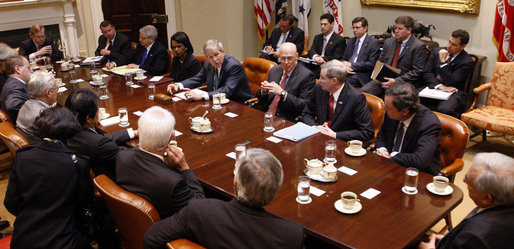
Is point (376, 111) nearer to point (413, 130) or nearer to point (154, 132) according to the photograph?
point (413, 130)

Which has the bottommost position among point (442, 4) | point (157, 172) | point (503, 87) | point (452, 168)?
point (452, 168)

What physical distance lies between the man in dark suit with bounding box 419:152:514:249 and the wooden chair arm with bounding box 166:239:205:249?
1.14 metres

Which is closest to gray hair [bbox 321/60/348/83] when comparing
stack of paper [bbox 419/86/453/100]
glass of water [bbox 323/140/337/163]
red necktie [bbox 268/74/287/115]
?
red necktie [bbox 268/74/287/115]

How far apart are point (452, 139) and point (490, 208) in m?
1.34

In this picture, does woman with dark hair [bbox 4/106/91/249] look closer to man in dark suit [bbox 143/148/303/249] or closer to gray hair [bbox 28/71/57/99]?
man in dark suit [bbox 143/148/303/249]

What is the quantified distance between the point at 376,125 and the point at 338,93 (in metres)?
0.45

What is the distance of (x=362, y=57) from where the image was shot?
19.8ft

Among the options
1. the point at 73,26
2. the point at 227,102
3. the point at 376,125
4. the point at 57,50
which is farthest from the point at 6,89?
the point at 73,26

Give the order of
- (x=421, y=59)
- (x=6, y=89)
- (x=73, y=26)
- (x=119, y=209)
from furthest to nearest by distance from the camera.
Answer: (x=73, y=26)
(x=421, y=59)
(x=6, y=89)
(x=119, y=209)

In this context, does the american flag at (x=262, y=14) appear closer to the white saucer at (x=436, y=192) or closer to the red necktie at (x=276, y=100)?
the red necktie at (x=276, y=100)

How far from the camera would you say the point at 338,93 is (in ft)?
12.3

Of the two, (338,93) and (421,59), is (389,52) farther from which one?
(338,93)

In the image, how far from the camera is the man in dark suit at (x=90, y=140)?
2.87 meters

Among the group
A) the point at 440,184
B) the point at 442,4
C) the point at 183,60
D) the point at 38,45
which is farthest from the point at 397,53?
the point at 38,45
